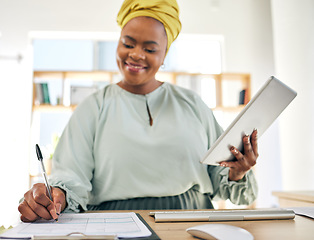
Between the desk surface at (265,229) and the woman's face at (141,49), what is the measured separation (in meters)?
0.60

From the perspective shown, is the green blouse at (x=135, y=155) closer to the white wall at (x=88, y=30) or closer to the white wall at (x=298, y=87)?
the white wall at (x=298, y=87)

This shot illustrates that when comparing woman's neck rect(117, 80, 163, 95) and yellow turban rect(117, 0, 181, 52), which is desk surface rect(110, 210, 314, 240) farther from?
yellow turban rect(117, 0, 181, 52)

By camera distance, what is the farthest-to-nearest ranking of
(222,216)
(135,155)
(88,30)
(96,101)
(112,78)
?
(88,30), (112,78), (96,101), (135,155), (222,216)

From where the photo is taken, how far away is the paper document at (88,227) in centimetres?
59

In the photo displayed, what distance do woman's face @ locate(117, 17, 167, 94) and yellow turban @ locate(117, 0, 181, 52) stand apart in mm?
18

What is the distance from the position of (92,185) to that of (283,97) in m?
0.70

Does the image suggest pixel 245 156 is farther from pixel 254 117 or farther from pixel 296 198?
pixel 296 198

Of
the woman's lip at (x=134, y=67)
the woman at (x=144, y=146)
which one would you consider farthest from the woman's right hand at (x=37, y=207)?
the woman's lip at (x=134, y=67)

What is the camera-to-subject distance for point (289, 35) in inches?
143

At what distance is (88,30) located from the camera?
4.32 meters

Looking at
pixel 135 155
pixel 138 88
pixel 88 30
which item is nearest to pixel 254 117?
pixel 135 155

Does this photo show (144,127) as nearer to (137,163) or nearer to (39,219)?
(137,163)

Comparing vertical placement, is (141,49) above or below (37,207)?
above

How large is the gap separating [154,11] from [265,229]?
849mm
